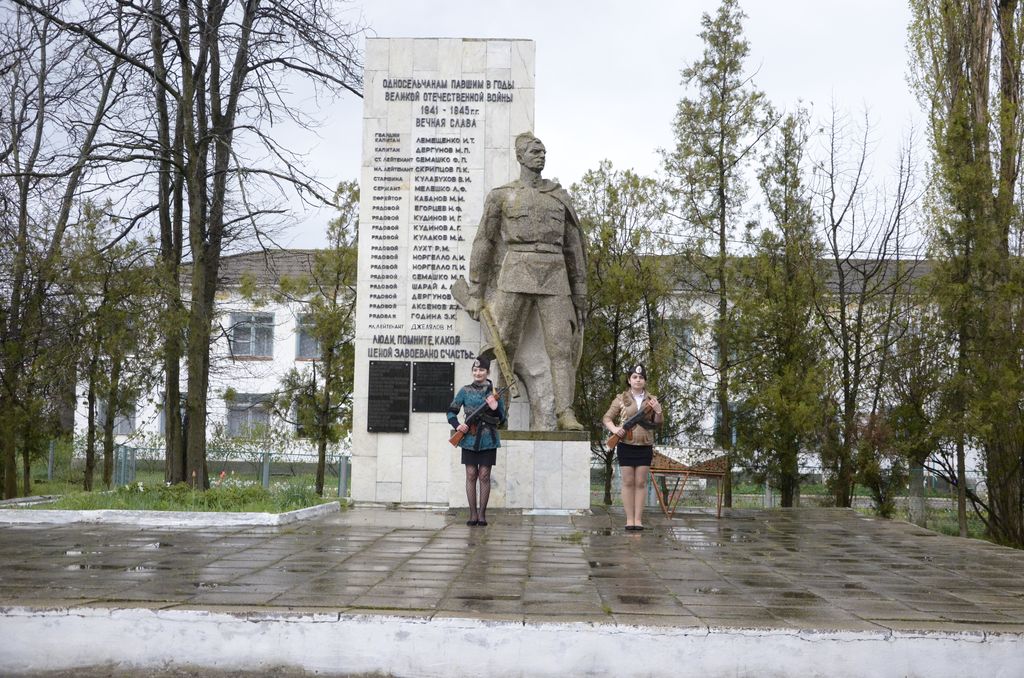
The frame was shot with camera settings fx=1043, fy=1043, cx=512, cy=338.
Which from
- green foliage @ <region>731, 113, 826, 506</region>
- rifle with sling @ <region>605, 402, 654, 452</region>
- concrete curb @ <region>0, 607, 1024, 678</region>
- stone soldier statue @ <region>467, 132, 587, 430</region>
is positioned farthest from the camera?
green foliage @ <region>731, 113, 826, 506</region>

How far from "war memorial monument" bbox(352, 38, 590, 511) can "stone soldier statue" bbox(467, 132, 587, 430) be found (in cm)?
1

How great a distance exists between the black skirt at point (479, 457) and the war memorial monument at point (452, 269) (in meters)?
1.55

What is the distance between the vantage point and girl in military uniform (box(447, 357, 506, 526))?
8.80 m

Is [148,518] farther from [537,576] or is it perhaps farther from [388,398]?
[537,576]

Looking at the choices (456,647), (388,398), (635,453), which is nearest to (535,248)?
(388,398)

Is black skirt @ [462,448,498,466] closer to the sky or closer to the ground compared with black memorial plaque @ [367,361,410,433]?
closer to the ground

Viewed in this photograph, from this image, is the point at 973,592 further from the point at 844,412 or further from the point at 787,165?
the point at 787,165

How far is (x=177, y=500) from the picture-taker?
979 cm

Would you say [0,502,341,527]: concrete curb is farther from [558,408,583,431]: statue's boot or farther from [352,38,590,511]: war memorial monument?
[558,408,583,431]: statue's boot

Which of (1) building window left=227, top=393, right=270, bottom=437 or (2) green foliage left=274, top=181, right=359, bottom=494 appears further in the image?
(1) building window left=227, top=393, right=270, bottom=437

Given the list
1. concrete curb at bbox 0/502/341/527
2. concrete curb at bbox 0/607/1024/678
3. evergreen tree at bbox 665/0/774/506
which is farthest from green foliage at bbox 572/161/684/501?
concrete curb at bbox 0/607/1024/678

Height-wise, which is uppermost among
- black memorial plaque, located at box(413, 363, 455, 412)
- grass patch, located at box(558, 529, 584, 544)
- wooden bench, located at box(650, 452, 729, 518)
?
black memorial plaque, located at box(413, 363, 455, 412)

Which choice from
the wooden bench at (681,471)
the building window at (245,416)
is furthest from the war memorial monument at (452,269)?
the building window at (245,416)

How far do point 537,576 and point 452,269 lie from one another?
6.51 metres
